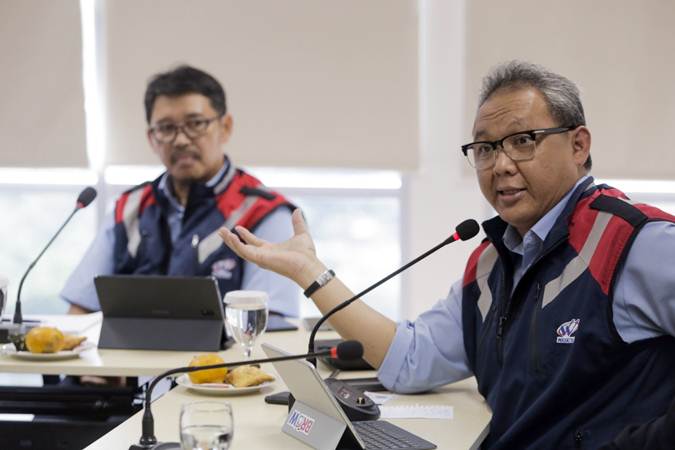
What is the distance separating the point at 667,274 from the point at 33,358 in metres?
1.66

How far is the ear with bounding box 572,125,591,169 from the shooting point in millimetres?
2058

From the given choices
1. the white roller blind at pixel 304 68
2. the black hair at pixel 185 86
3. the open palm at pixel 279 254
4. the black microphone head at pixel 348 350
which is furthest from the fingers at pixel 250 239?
the white roller blind at pixel 304 68

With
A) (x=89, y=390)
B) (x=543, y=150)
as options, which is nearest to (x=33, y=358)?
(x=89, y=390)

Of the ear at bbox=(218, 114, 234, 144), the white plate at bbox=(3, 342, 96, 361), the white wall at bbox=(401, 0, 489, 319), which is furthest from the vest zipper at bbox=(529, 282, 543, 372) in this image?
the white wall at bbox=(401, 0, 489, 319)

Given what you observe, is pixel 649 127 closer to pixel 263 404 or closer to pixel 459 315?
pixel 459 315

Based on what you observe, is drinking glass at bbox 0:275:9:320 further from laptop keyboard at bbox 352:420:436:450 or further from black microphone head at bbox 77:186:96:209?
laptop keyboard at bbox 352:420:436:450

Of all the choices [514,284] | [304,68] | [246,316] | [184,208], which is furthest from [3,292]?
[304,68]

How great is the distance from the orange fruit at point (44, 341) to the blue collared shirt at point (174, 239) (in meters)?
0.92

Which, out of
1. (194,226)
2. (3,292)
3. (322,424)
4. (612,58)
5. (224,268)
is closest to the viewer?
(322,424)

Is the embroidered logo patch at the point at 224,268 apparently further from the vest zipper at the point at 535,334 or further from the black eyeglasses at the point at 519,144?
the vest zipper at the point at 535,334

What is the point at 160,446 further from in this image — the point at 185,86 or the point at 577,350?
the point at 185,86

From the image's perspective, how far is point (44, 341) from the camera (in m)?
2.46

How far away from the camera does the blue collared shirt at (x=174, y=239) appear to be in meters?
3.31

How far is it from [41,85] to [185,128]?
1.55 metres
